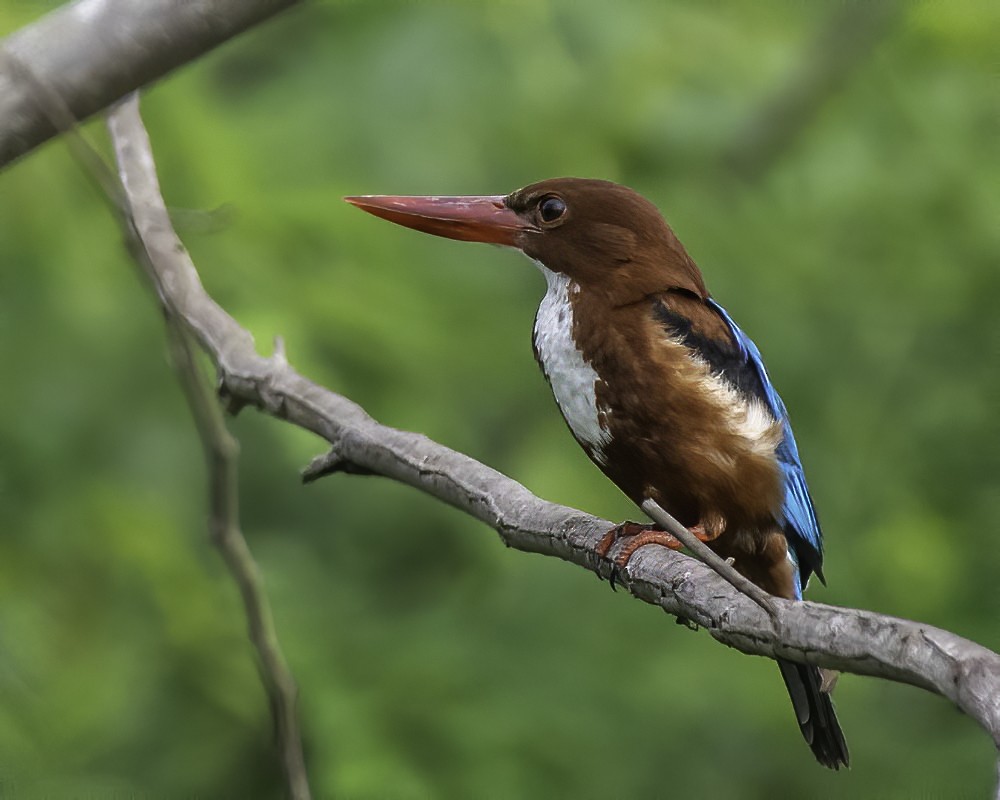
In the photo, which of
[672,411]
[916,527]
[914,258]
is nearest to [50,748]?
[672,411]

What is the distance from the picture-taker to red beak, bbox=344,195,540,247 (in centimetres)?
262

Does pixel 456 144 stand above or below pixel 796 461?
above

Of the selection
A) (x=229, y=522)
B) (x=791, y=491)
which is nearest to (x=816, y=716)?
(x=791, y=491)

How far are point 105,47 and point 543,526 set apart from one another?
95cm

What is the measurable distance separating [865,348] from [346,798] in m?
1.81

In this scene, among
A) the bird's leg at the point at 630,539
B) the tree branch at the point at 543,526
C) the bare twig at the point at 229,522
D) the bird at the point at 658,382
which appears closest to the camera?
the tree branch at the point at 543,526

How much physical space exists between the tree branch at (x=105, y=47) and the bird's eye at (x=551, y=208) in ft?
3.85

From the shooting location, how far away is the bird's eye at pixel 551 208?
2.60 metres

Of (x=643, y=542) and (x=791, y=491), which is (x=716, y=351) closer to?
(x=791, y=491)

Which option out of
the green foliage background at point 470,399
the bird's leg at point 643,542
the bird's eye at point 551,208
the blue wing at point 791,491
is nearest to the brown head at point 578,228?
the bird's eye at point 551,208

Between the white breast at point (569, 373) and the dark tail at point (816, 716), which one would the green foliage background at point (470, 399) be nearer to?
the dark tail at point (816, 716)

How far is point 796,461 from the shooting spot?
99.3 inches

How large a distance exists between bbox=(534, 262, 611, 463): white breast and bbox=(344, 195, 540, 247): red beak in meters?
0.22

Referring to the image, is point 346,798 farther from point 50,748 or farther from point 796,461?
point 796,461
